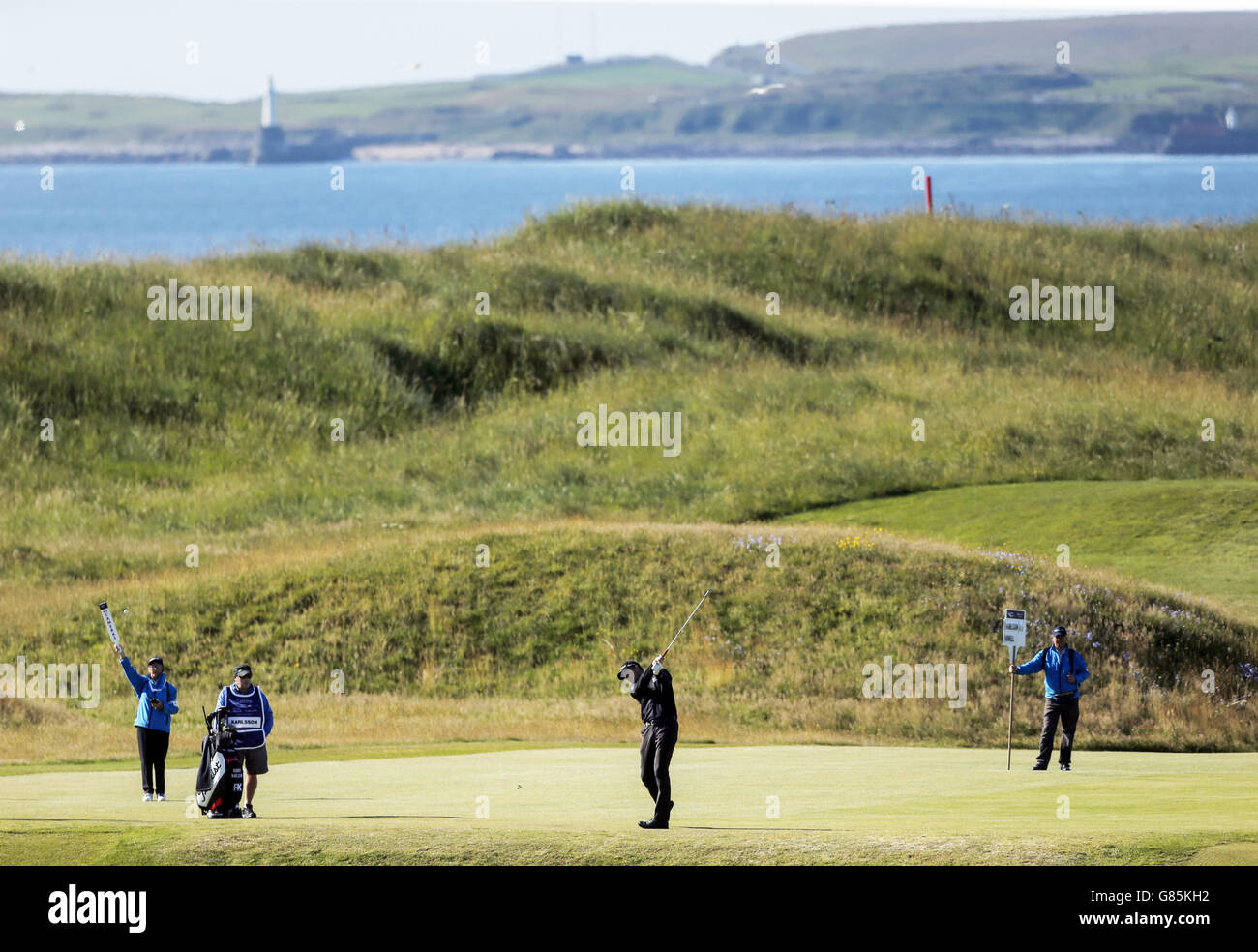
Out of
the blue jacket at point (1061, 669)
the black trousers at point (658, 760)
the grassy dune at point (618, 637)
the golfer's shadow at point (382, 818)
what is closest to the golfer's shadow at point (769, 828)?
the black trousers at point (658, 760)

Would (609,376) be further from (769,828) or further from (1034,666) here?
(769,828)

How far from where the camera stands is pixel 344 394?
55.9 metres

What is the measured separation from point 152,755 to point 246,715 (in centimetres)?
220

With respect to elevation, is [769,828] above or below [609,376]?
below

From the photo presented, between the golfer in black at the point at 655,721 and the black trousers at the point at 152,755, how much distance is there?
5.30 meters

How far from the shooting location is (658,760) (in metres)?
16.6

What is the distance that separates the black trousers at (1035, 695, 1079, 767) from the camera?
22.8m

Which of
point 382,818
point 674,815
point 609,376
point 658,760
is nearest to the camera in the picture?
point 658,760

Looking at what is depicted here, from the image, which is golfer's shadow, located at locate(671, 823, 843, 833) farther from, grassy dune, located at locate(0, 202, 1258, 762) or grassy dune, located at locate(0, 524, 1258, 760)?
grassy dune, located at locate(0, 524, 1258, 760)

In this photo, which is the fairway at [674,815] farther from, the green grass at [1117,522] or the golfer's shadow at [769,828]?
the green grass at [1117,522]

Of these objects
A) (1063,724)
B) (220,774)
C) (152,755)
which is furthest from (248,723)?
(1063,724)

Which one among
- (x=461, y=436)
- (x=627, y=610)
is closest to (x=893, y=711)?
(x=627, y=610)

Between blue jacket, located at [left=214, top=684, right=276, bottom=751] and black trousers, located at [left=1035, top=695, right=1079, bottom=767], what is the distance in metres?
10.7
